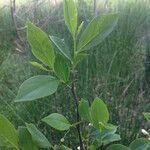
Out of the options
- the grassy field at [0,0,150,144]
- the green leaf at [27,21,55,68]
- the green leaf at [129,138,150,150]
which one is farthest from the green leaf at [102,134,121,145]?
the grassy field at [0,0,150,144]

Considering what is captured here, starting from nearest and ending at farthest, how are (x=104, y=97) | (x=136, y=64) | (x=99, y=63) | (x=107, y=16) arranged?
1. (x=107, y=16)
2. (x=104, y=97)
3. (x=99, y=63)
4. (x=136, y=64)

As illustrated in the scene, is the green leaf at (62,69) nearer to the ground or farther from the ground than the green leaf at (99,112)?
farther from the ground

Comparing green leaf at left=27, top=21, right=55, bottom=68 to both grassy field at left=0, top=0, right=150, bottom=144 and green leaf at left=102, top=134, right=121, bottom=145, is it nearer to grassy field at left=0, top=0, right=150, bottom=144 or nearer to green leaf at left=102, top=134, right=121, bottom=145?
green leaf at left=102, top=134, right=121, bottom=145

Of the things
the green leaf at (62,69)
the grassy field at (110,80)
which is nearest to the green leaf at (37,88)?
the green leaf at (62,69)

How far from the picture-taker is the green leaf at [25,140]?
22.5 inches

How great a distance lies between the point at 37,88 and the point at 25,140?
0.07 m

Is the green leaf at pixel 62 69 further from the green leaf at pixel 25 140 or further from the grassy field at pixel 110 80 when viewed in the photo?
the grassy field at pixel 110 80

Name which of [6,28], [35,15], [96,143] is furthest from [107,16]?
[6,28]

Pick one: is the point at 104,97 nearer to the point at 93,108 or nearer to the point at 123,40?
the point at 123,40

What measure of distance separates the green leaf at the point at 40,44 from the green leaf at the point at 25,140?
0.31 feet

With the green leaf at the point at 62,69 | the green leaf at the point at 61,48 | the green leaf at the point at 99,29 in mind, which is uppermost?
the green leaf at the point at 99,29

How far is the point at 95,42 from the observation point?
1.83 ft

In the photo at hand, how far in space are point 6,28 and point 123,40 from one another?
1.56 metres

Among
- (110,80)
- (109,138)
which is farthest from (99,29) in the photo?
(110,80)
